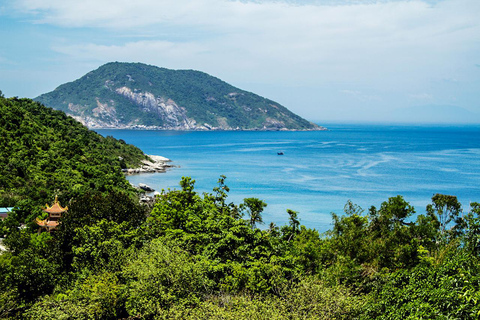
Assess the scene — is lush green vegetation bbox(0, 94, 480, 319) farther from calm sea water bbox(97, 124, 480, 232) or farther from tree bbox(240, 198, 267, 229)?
calm sea water bbox(97, 124, 480, 232)

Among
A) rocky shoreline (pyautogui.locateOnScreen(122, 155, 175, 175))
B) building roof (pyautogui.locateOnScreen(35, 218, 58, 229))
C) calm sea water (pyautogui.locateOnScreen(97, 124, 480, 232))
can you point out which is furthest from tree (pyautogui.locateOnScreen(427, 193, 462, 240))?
rocky shoreline (pyautogui.locateOnScreen(122, 155, 175, 175))

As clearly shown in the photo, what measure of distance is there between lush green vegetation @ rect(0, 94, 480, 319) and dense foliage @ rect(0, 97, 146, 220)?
11716mm

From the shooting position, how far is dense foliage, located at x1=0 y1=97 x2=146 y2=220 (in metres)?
36.2

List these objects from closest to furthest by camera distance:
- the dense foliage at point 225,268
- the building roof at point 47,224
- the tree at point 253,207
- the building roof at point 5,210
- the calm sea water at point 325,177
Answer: the dense foliage at point 225,268 < the tree at point 253,207 < the building roof at point 47,224 < the building roof at point 5,210 < the calm sea water at point 325,177

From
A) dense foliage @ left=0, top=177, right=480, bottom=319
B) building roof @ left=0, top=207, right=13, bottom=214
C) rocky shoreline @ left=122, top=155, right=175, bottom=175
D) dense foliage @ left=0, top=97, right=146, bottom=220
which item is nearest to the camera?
dense foliage @ left=0, top=177, right=480, bottom=319

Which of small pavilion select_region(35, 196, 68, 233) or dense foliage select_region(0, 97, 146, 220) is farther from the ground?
dense foliage select_region(0, 97, 146, 220)

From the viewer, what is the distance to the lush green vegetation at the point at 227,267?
35.1 ft

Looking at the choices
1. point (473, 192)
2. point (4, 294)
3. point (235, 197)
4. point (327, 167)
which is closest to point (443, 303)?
point (4, 294)

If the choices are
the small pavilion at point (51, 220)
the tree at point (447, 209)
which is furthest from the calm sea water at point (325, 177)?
the small pavilion at point (51, 220)

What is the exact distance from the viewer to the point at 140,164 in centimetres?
7719

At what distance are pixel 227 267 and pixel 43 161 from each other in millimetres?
35823

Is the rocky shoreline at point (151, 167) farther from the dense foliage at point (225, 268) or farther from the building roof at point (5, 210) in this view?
the dense foliage at point (225, 268)

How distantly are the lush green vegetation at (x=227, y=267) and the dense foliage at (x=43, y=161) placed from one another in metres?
11.7

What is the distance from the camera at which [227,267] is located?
1584cm
